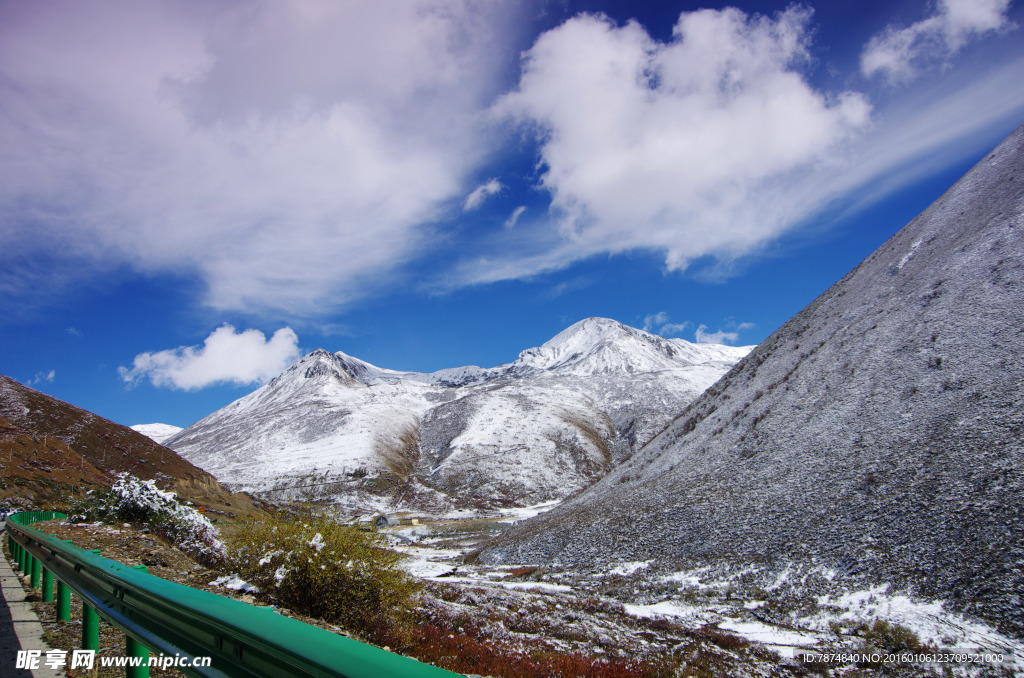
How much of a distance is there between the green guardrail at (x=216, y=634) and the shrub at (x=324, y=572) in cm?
908

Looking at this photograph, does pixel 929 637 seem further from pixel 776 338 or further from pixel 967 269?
pixel 776 338

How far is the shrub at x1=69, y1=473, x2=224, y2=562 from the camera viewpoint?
22500 mm

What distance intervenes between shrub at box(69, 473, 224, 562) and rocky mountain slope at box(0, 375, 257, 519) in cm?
2750

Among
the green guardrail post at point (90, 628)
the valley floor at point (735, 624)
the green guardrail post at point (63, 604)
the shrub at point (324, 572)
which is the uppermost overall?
the green guardrail post at point (90, 628)

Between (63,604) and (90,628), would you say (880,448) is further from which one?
(63,604)

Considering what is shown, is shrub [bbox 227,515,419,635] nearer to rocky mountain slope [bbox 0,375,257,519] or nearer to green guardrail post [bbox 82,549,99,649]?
green guardrail post [bbox 82,549,99,649]

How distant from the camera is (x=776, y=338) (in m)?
61.5

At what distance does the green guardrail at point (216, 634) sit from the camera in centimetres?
287

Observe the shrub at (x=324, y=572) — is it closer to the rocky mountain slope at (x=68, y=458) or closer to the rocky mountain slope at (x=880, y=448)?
the rocky mountain slope at (x=880, y=448)

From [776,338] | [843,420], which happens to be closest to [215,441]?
[776,338]

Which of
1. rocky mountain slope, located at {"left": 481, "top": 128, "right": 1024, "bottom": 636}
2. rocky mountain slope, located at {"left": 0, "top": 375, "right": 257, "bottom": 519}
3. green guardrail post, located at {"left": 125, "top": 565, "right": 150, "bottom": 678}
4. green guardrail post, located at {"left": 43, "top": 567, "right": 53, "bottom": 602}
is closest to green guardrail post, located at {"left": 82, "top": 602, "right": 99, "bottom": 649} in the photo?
green guardrail post, located at {"left": 125, "top": 565, "right": 150, "bottom": 678}

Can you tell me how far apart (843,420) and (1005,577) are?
56.2 feet

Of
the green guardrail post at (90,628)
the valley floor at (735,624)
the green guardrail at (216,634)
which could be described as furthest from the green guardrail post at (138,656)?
the valley floor at (735,624)

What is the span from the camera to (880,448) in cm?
3078
